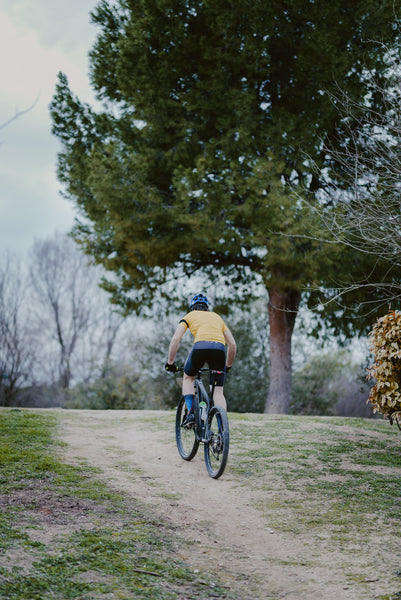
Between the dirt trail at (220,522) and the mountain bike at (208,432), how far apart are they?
0.50ft

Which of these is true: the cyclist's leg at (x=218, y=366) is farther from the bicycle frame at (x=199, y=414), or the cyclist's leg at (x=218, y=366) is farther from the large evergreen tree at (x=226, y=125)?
the large evergreen tree at (x=226, y=125)

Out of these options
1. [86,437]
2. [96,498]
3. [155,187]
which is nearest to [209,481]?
[96,498]

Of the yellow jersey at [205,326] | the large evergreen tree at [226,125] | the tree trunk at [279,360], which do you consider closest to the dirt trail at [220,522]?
the yellow jersey at [205,326]

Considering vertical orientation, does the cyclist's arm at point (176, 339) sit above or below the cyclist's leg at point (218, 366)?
above

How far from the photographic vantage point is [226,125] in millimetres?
Answer: 12680

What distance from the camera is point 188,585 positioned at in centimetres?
352

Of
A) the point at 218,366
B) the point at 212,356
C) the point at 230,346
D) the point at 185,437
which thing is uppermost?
the point at 230,346

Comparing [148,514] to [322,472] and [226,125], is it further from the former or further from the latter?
[226,125]

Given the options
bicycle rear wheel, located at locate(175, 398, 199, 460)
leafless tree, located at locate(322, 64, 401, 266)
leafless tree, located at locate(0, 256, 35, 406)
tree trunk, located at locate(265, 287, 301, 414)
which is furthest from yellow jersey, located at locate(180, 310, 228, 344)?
leafless tree, located at locate(0, 256, 35, 406)

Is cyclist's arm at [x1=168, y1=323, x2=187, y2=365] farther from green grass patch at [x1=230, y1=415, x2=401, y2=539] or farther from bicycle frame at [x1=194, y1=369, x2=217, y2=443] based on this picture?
green grass patch at [x1=230, y1=415, x2=401, y2=539]

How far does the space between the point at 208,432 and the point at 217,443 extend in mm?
220

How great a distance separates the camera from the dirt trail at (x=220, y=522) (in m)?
3.67

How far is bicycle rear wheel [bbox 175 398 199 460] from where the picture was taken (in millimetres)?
6696

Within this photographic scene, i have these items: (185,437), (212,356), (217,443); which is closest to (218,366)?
(212,356)
